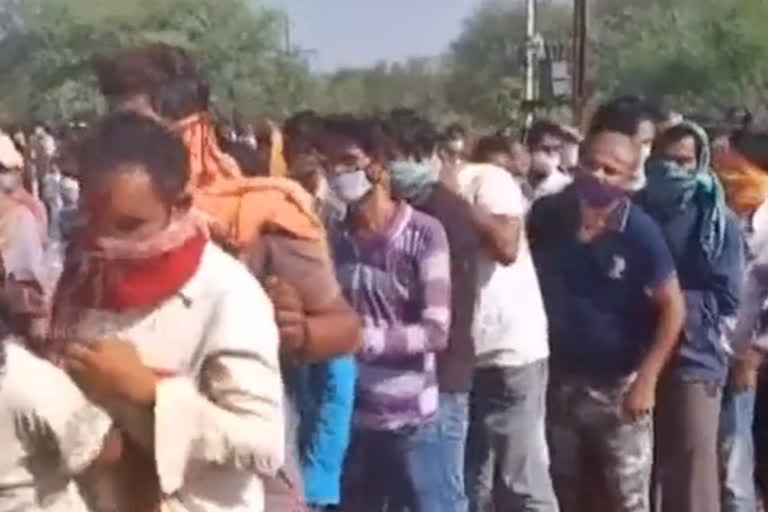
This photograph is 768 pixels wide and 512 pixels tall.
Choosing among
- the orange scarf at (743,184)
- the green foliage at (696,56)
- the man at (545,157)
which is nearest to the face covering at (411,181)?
the orange scarf at (743,184)

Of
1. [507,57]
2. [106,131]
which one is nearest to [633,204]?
[106,131]

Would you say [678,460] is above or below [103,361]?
below

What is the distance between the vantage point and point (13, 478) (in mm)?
4879

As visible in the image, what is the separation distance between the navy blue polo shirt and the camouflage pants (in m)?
0.10

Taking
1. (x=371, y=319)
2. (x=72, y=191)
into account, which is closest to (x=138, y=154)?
(x=371, y=319)

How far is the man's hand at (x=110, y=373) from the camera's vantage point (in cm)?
481

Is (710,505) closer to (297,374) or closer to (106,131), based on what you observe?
(297,374)

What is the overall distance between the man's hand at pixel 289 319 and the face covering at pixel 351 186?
3.04 m

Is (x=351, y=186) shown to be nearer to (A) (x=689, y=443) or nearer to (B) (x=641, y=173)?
(B) (x=641, y=173)

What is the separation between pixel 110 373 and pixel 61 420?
0.13m

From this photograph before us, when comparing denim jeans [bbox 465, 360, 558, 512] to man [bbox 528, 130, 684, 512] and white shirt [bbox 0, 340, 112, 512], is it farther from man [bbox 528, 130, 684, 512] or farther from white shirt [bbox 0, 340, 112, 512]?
white shirt [bbox 0, 340, 112, 512]

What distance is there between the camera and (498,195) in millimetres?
9836

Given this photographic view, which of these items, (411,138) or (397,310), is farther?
(411,138)

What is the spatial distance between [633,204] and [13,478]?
14.7ft
